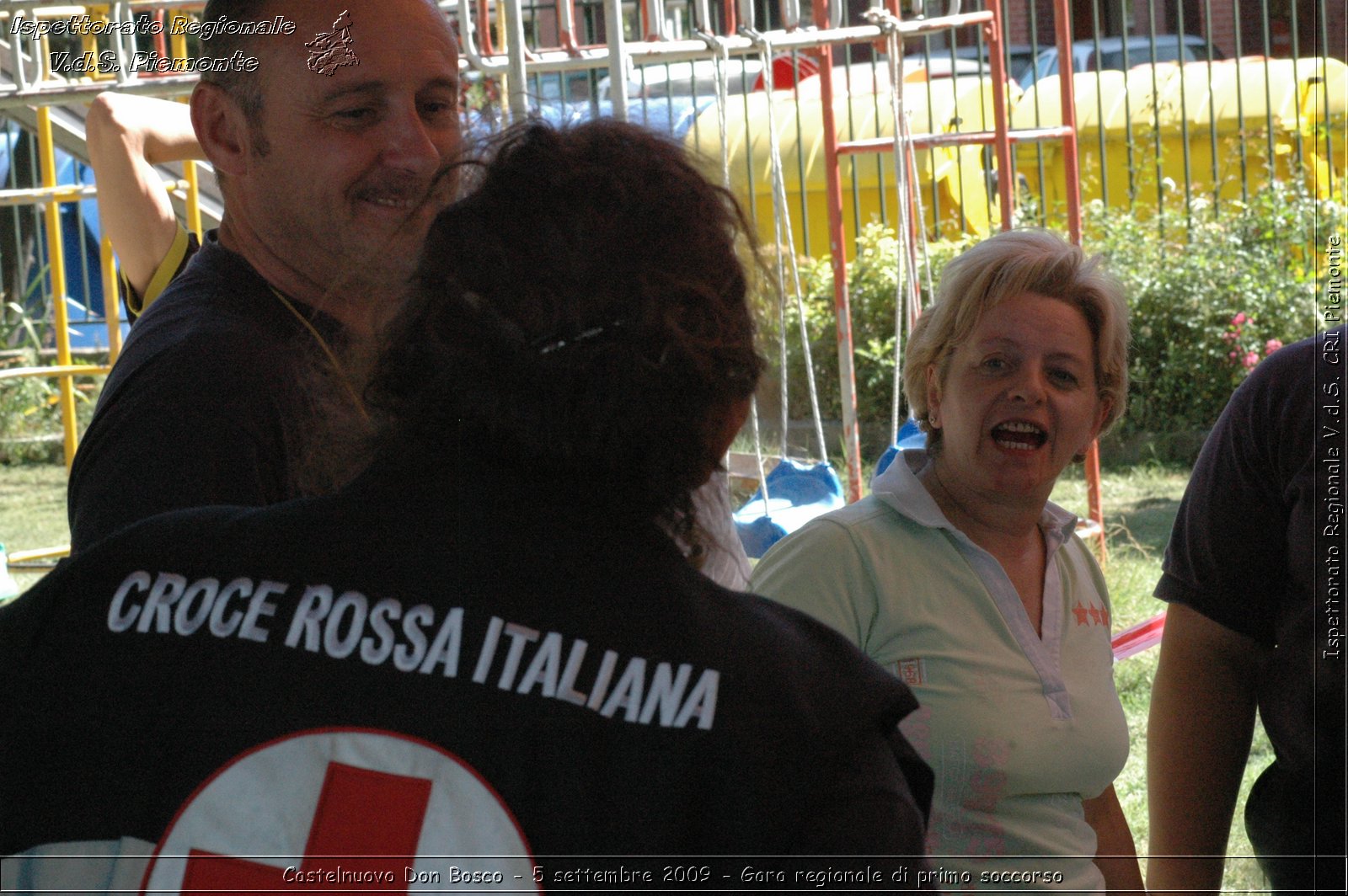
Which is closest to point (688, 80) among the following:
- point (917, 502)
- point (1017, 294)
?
point (1017, 294)

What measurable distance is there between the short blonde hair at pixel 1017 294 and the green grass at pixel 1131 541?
4.08ft

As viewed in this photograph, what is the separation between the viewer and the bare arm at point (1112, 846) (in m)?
2.09

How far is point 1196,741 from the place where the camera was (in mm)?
2121

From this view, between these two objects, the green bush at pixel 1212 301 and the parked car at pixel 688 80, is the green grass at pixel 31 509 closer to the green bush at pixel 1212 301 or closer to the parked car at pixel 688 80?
the parked car at pixel 688 80

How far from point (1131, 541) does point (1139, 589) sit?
690mm

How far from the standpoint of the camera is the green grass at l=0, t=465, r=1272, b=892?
3777 millimetres

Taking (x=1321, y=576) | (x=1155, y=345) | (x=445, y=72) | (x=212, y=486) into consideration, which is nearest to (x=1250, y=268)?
(x=1155, y=345)

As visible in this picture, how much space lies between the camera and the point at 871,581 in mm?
1934

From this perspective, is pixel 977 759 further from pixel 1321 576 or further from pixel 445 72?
pixel 445 72

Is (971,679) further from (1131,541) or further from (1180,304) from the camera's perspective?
(1180,304)

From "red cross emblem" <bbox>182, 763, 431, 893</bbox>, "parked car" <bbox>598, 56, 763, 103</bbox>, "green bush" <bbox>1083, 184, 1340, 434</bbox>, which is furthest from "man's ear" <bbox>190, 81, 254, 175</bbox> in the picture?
"parked car" <bbox>598, 56, 763, 103</bbox>

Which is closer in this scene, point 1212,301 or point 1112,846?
point 1112,846

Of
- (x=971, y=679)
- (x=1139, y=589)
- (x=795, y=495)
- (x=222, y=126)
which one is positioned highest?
(x=222, y=126)

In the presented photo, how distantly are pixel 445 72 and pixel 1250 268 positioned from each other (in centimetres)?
686
